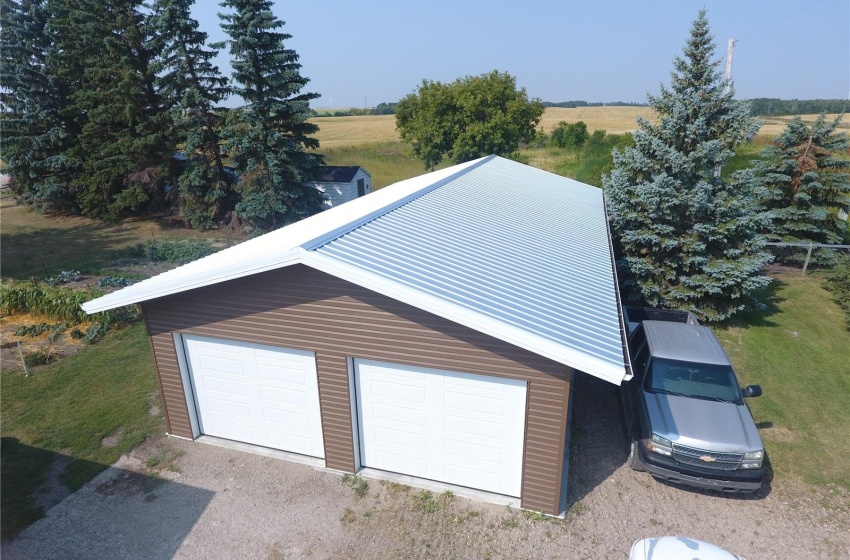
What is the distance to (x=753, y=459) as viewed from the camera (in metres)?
7.18

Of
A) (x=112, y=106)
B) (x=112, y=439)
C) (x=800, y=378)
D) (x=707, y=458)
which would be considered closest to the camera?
(x=707, y=458)

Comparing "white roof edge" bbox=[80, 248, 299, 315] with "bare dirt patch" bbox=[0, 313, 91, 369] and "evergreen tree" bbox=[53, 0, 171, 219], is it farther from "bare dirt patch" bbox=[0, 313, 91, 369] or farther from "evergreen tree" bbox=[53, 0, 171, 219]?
"evergreen tree" bbox=[53, 0, 171, 219]

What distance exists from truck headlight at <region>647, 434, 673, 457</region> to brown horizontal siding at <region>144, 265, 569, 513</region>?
1.66 m

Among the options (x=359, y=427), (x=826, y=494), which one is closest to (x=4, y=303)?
(x=359, y=427)

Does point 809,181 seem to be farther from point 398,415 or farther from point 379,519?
point 379,519

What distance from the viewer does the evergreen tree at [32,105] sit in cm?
2894

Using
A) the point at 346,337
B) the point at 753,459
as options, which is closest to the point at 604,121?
the point at 753,459

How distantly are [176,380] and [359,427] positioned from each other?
11.9 feet

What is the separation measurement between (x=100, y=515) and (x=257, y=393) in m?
2.85

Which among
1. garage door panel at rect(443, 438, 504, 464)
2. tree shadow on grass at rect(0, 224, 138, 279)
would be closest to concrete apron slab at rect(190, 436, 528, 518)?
garage door panel at rect(443, 438, 504, 464)

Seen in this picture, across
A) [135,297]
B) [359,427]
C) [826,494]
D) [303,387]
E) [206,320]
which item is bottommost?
[826,494]

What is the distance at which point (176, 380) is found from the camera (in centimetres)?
898

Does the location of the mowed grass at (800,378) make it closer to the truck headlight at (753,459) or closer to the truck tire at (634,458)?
the truck headlight at (753,459)

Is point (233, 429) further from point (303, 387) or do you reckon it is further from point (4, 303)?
point (4, 303)
